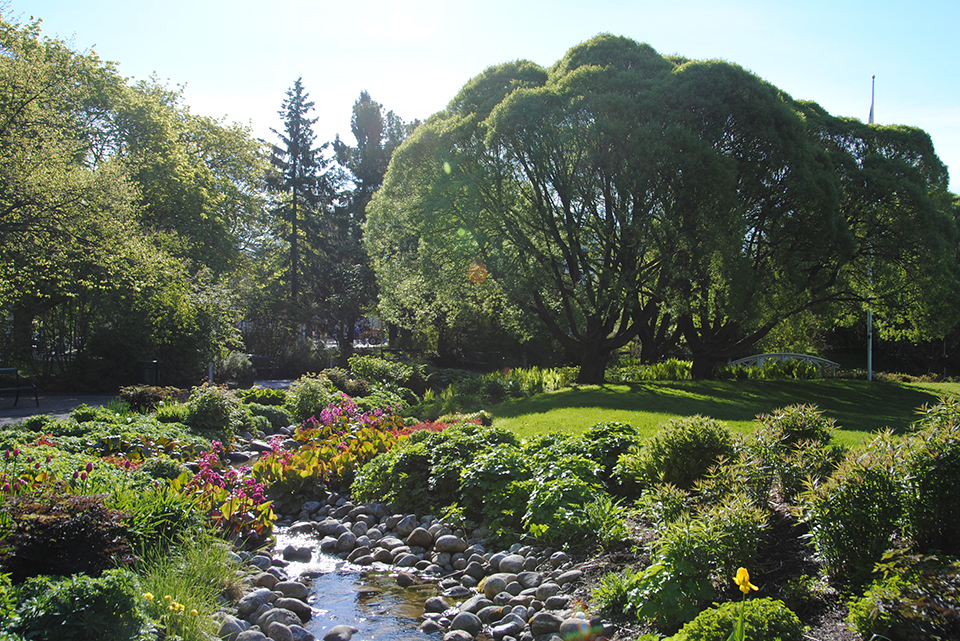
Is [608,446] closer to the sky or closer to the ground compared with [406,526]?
closer to the sky

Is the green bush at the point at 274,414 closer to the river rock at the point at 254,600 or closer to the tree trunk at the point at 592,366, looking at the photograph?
the river rock at the point at 254,600

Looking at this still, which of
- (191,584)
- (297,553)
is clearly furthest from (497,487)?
(191,584)

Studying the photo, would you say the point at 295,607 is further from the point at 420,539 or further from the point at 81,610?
the point at 81,610

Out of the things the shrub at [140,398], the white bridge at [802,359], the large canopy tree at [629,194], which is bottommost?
the shrub at [140,398]

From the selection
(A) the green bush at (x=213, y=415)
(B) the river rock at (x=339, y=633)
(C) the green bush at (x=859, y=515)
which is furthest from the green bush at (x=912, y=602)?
(A) the green bush at (x=213, y=415)

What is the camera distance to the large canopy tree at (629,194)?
1503 cm

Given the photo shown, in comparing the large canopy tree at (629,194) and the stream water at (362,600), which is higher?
the large canopy tree at (629,194)

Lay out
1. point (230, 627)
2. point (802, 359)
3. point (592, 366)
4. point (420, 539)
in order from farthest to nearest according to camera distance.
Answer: point (802, 359) → point (592, 366) → point (420, 539) → point (230, 627)

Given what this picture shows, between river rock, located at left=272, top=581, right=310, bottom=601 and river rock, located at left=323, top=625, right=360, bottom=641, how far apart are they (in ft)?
2.28

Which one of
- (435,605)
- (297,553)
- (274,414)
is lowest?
(297,553)

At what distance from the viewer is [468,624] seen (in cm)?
442

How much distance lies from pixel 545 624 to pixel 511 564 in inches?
43.8

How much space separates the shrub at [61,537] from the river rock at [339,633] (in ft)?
4.63

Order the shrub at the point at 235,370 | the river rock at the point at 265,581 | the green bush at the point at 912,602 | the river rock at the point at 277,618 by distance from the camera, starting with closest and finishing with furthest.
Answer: the green bush at the point at 912,602 → the river rock at the point at 277,618 → the river rock at the point at 265,581 → the shrub at the point at 235,370
